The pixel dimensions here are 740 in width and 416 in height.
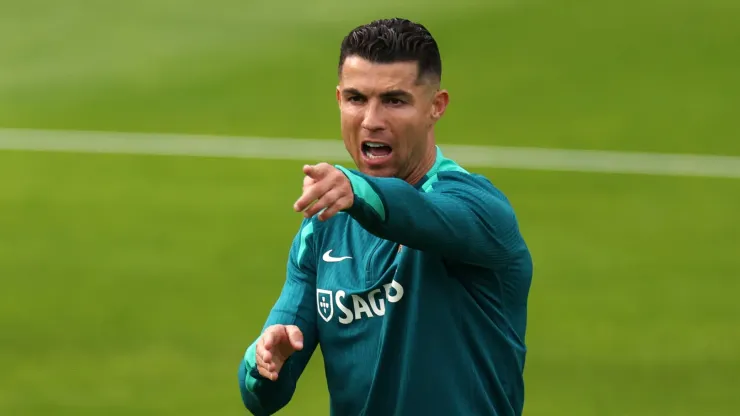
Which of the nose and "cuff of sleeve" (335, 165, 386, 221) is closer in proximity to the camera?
"cuff of sleeve" (335, 165, 386, 221)

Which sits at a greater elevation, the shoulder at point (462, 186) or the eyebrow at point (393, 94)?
the eyebrow at point (393, 94)

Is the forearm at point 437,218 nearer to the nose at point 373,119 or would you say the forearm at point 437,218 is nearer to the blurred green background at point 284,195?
the nose at point 373,119

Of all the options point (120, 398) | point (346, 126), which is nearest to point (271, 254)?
point (120, 398)

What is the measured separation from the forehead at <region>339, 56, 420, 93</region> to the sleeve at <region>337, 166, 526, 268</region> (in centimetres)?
37

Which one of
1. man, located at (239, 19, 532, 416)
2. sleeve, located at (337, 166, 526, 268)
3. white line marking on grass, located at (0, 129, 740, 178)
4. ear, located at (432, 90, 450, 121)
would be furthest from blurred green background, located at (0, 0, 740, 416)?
sleeve, located at (337, 166, 526, 268)

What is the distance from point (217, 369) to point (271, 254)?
1.88 m

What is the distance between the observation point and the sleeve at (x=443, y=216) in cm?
480

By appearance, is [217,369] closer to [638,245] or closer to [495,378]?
[638,245]

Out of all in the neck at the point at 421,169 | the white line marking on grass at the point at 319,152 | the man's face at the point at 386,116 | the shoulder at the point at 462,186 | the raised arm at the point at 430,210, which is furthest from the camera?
the white line marking on grass at the point at 319,152

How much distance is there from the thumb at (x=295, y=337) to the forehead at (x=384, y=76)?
898 mm

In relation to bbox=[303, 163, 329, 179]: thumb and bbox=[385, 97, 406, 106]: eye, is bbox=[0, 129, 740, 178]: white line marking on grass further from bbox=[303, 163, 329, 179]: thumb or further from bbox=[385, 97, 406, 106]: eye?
bbox=[303, 163, 329, 179]: thumb

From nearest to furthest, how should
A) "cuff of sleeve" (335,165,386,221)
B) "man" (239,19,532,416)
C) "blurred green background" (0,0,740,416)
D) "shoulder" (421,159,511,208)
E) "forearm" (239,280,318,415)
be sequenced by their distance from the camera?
"cuff of sleeve" (335,165,386,221) < "shoulder" (421,159,511,208) < "man" (239,19,532,416) < "forearm" (239,280,318,415) < "blurred green background" (0,0,740,416)

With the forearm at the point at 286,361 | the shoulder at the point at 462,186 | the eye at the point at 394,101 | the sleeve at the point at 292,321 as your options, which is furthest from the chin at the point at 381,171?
the forearm at the point at 286,361

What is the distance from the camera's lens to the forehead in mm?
5480
